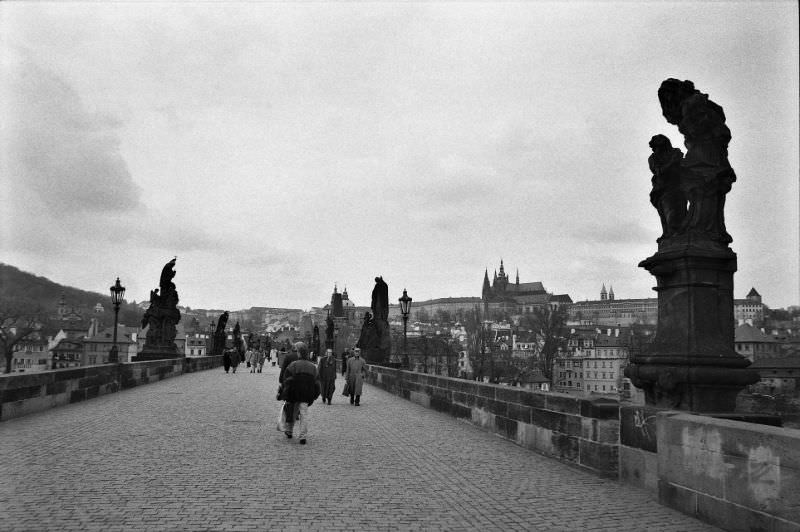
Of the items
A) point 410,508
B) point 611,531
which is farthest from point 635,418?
point 410,508

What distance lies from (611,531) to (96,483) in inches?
184

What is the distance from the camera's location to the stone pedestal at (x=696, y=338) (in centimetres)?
618

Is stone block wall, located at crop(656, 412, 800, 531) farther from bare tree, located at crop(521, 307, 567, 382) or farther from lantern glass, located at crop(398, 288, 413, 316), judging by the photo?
bare tree, located at crop(521, 307, 567, 382)

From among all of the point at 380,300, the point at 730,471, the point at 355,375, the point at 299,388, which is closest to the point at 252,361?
the point at 380,300

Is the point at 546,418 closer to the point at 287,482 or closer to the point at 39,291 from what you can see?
the point at 287,482

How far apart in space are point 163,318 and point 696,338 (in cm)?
2476

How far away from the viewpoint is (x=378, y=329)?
27.2m

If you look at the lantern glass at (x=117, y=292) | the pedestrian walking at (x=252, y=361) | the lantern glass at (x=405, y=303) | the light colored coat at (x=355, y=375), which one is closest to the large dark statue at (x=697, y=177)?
the light colored coat at (x=355, y=375)

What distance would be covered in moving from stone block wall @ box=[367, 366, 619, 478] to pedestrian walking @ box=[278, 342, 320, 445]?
3032mm

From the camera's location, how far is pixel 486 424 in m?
→ 11.0

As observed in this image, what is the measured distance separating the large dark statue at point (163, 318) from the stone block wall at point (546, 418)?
1623 centimetres

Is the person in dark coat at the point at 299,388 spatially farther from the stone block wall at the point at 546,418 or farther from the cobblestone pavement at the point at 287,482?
the stone block wall at the point at 546,418

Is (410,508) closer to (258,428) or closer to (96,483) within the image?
(96,483)

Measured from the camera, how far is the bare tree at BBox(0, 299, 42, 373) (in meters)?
48.3
